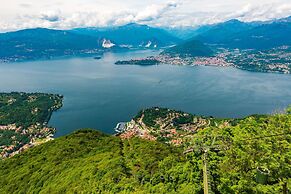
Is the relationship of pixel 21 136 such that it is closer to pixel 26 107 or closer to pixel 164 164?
→ pixel 26 107

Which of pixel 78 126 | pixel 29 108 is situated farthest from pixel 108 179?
pixel 29 108

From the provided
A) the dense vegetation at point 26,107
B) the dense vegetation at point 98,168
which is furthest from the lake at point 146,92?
the dense vegetation at point 98,168

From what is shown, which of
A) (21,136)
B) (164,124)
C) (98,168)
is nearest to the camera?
(98,168)

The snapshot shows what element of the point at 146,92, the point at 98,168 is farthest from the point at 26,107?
the point at 98,168

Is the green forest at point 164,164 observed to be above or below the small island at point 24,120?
above

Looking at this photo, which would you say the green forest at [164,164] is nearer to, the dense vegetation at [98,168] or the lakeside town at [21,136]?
the dense vegetation at [98,168]

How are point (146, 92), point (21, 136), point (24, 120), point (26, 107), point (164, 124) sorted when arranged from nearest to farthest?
point (164, 124) < point (21, 136) < point (24, 120) < point (26, 107) < point (146, 92)

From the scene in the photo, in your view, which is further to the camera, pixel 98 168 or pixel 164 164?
pixel 98 168
